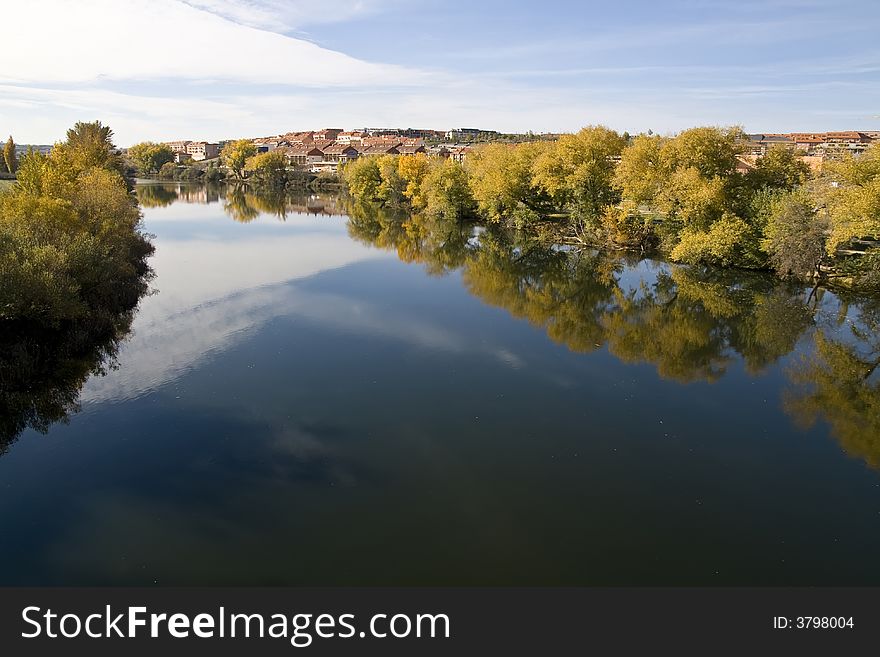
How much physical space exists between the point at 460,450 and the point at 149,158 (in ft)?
421

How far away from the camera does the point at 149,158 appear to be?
120250 millimetres

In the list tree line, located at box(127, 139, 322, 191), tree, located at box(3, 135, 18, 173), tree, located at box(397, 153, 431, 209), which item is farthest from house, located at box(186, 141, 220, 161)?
tree, located at box(397, 153, 431, 209)

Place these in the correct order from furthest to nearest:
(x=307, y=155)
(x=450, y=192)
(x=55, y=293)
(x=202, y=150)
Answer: (x=202, y=150) → (x=307, y=155) → (x=450, y=192) → (x=55, y=293)

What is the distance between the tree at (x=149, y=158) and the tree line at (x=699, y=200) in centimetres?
9659

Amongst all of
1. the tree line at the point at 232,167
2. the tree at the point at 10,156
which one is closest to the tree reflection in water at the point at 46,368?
the tree at the point at 10,156

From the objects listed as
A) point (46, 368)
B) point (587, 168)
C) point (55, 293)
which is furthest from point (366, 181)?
point (46, 368)

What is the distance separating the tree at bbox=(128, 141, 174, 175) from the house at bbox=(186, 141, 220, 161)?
51253mm

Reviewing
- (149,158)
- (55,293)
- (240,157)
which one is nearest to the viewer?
(55,293)

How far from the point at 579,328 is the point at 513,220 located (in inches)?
1100

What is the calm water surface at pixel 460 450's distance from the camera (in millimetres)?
10117

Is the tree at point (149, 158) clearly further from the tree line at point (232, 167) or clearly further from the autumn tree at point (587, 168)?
the autumn tree at point (587, 168)

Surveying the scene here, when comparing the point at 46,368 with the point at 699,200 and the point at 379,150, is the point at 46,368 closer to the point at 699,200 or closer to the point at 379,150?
the point at 699,200

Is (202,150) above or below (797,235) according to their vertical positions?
above

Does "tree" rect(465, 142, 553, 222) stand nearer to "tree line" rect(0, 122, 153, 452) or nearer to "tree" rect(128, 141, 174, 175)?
"tree line" rect(0, 122, 153, 452)
